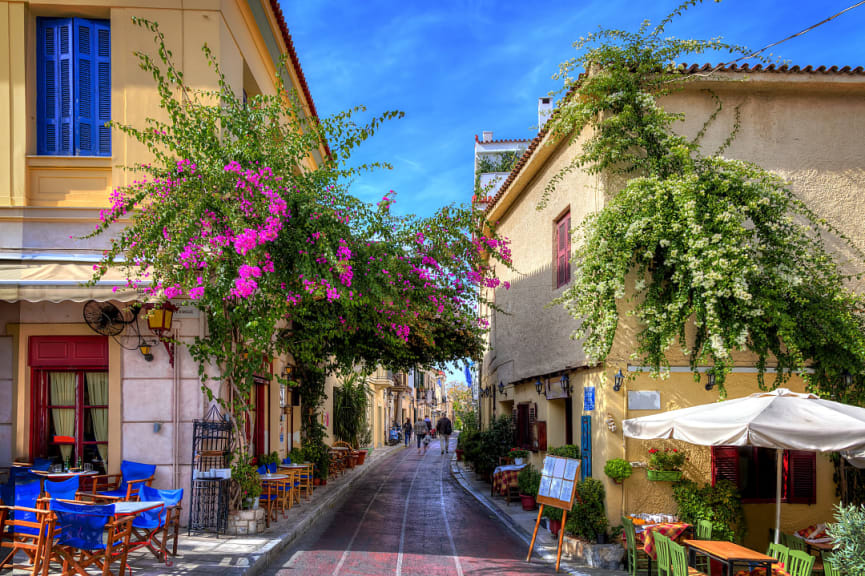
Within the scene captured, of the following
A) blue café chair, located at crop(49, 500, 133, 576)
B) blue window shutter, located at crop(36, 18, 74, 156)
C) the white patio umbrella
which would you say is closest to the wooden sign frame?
the white patio umbrella

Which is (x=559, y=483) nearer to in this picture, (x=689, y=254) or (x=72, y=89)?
(x=689, y=254)

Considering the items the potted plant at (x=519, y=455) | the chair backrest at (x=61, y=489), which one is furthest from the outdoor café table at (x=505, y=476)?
the chair backrest at (x=61, y=489)

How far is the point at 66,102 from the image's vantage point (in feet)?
36.2

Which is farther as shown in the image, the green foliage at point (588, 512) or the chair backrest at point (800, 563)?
the green foliage at point (588, 512)

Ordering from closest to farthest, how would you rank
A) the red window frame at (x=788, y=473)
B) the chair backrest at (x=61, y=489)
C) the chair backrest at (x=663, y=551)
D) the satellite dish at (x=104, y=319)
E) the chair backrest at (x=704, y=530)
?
the chair backrest at (x=663, y=551) → the chair backrest at (x=61, y=489) → the chair backrest at (x=704, y=530) → the red window frame at (x=788, y=473) → the satellite dish at (x=104, y=319)

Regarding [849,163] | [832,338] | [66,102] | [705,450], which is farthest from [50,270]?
[849,163]

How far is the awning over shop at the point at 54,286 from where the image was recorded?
920 cm

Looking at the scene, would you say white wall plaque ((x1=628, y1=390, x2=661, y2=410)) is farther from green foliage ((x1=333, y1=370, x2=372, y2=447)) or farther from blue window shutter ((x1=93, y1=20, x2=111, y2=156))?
green foliage ((x1=333, y1=370, x2=372, y2=447))

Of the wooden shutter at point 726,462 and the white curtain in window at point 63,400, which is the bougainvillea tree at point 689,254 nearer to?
the wooden shutter at point 726,462

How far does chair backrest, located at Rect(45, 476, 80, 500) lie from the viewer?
739cm

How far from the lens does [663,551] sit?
7176 millimetres

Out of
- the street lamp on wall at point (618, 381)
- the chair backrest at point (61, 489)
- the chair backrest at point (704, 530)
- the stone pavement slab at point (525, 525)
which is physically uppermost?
the street lamp on wall at point (618, 381)

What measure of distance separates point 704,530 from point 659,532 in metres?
0.71

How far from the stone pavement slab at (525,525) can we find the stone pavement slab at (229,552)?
11.6 feet
